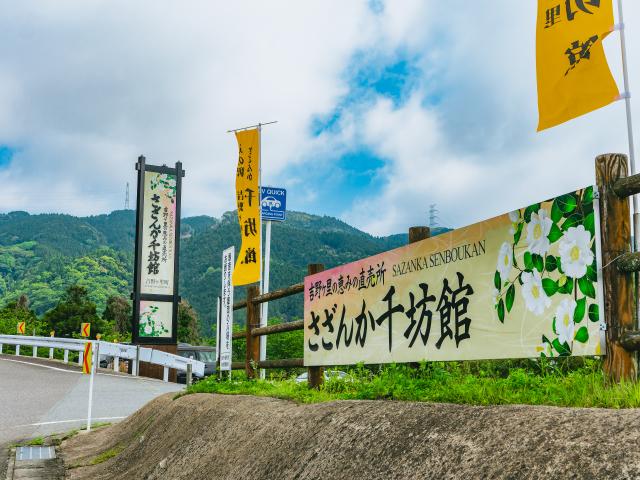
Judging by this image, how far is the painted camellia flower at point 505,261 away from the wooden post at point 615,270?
2.51 ft

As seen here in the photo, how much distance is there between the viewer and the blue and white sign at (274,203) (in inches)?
618

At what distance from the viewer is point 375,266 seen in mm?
6547

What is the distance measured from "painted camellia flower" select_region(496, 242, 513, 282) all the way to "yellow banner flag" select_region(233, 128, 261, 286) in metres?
7.23

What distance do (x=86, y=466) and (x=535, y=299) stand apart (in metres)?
8.21

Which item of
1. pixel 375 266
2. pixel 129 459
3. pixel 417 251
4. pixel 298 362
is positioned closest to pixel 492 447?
pixel 417 251

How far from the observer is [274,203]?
53.0 ft

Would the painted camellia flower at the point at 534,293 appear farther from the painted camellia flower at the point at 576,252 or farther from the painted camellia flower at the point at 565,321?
the painted camellia flower at the point at 576,252

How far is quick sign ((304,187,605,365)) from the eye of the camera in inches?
165

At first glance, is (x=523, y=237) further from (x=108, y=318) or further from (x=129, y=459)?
(x=108, y=318)

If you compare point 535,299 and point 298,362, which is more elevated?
point 535,299

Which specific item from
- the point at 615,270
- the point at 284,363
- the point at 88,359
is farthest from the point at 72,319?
the point at 615,270

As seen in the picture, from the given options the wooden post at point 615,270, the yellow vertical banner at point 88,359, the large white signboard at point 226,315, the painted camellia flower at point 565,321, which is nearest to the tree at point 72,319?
the yellow vertical banner at point 88,359

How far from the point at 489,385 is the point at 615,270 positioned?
1.20 m

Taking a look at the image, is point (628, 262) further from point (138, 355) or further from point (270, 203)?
point (138, 355)
